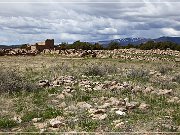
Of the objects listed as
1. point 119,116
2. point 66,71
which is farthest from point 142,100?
point 66,71

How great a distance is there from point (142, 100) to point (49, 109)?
2581mm

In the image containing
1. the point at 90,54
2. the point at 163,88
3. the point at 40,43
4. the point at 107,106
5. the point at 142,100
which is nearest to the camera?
the point at 107,106

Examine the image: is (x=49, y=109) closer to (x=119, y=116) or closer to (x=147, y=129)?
(x=119, y=116)

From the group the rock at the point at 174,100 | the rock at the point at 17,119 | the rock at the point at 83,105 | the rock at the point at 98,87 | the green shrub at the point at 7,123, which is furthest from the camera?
the rock at the point at 98,87

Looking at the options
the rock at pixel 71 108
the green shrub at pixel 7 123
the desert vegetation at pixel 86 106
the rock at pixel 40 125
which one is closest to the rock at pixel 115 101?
the desert vegetation at pixel 86 106

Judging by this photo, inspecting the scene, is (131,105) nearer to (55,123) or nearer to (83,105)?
(83,105)

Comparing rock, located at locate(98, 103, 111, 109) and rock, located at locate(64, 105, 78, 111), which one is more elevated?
rock, located at locate(98, 103, 111, 109)

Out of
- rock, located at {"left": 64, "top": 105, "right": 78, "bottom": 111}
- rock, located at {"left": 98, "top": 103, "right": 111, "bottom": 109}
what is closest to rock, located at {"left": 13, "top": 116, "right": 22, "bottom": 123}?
rock, located at {"left": 64, "top": 105, "right": 78, "bottom": 111}

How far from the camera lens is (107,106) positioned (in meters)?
10.2

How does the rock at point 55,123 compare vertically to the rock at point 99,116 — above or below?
below

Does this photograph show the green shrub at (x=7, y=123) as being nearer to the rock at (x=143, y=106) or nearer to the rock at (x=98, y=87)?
the rock at (x=143, y=106)

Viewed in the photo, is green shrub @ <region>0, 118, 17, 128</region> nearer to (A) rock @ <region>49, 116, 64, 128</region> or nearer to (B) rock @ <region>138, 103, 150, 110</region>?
(A) rock @ <region>49, 116, 64, 128</region>

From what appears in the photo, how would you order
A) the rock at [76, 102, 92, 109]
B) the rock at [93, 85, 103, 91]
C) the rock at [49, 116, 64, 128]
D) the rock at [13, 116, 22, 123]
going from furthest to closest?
the rock at [93, 85, 103, 91], the rock at [76, 102, 92, 109], the rock at [13, 116, 22, 123], the rock at [49, 116, 64, 128]

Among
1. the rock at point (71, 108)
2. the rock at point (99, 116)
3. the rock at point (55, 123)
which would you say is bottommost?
the rock at point (55, 123)
